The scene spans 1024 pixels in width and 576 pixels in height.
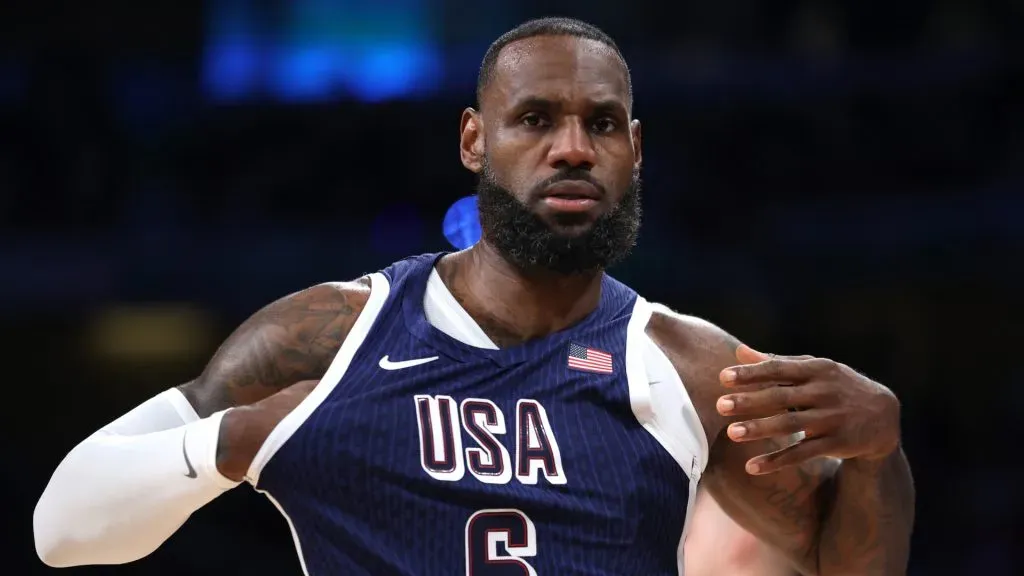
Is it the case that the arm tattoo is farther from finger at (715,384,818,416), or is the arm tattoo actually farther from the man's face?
the man's face

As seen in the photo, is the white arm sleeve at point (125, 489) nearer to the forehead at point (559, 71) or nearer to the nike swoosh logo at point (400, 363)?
the nike swoosh logo at point (400, 363)

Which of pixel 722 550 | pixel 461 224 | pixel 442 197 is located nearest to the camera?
pixel 722 550

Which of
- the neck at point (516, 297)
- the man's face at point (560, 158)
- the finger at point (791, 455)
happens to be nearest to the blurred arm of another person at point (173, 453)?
the neck at point (516, 297)

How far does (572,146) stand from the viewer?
7.92 feet

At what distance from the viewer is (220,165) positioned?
766 cm

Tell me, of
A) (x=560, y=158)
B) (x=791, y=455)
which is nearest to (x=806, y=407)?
(x=791, y=455)

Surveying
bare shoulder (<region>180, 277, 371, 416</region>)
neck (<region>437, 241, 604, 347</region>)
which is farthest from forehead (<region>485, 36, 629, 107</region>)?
bare shoulder (<region>180, 277, 371, 416</region>)

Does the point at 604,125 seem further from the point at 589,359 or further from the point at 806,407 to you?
the point at 806,407

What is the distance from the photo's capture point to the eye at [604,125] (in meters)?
2.50

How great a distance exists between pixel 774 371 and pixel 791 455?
16cm

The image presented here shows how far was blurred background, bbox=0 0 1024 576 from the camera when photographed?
7262mm

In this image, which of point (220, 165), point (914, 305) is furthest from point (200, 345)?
point (914, 305)

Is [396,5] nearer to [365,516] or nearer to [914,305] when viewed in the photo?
[914,305]

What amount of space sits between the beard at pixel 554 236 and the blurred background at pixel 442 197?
483cm
